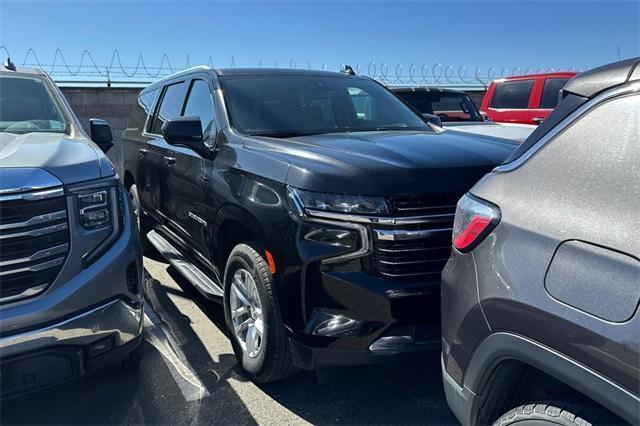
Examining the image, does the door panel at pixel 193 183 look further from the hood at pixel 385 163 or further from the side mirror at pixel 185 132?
the hood at pixel 385 163

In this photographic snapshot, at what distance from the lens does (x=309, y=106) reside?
12.6ft

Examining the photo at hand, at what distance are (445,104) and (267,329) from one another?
25.7 ft

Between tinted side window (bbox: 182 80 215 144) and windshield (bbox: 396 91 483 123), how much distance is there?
18.8 ft

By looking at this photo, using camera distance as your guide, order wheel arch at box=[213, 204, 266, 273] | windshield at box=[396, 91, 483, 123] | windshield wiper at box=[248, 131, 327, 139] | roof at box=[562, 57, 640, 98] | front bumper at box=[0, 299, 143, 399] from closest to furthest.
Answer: roof at box=[562, 57, 640, 98] < front bumper at box=[0, 299, 143, 399] < wheel arch at box=[213, 204, 266, 273] < windshield wiper at box=[248, 131, 327, 139] < windshield at box=[396, 91, 483, 123]

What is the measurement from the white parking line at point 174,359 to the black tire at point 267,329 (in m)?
0.37

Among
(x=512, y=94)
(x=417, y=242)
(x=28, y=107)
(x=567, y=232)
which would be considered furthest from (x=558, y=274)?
(x=512, y=94)

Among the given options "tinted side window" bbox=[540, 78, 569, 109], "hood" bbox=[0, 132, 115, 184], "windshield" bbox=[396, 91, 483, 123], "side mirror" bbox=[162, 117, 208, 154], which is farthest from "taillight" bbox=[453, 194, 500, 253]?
"tinted side window" bbox=[540, 78, 569, 109]

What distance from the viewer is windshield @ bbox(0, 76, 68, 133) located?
11.8 ft

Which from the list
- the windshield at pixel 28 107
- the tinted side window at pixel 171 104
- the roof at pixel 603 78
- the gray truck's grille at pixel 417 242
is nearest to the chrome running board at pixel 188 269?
the tinted side window at pixel 171 104

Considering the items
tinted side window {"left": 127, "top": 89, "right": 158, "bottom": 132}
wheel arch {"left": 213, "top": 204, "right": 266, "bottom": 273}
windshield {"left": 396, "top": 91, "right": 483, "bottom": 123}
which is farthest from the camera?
windshield {"left": 396, "top": 91, "right": 483, "bottom": 123}

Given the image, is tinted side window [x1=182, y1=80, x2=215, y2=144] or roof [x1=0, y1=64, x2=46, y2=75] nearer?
tinted side window [x1=182, y1=80, x2=215, y2=144]

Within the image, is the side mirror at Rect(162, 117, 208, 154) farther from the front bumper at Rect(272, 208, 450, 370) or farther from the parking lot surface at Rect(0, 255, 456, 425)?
the parking lot surface at Rect(0, 255, 456, 425)

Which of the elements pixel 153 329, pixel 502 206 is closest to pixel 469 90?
pixel 153 329

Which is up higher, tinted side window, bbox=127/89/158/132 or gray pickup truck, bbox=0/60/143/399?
tinted side window, bbox=127/89/158/132
